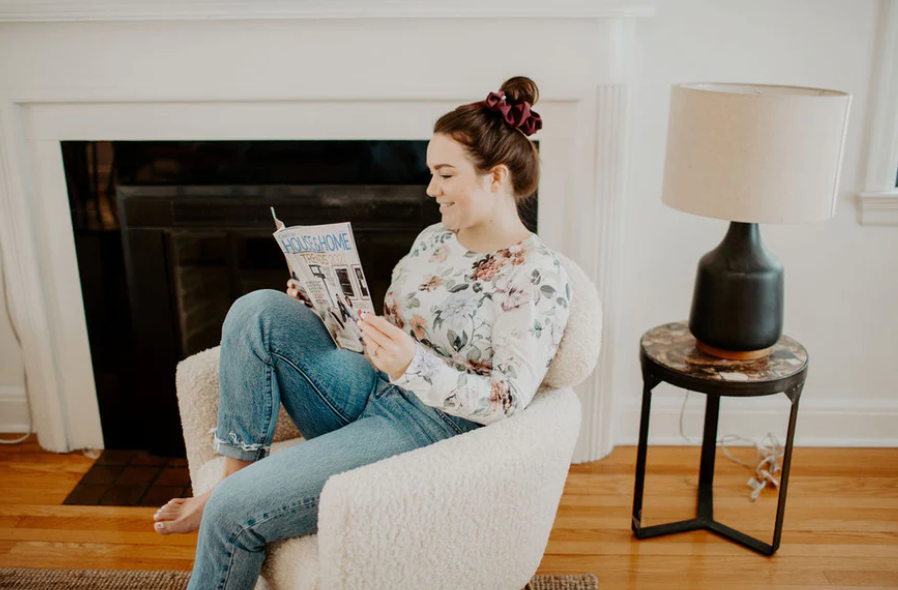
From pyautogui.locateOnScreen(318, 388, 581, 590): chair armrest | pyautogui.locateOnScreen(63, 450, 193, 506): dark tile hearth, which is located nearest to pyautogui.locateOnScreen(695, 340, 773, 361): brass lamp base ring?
pyautogui.locateOnScreen(318, 388, 581, 590): chair armrest

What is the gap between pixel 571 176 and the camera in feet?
6.75

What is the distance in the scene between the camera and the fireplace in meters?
2.09

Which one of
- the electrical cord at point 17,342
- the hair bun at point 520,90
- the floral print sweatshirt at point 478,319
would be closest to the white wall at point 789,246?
the hair bun at point 520,90

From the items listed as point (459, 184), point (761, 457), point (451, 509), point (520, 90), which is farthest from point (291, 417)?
point (761, 457)

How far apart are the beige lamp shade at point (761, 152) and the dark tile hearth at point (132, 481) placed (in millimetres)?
1544

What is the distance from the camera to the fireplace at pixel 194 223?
82.3 inches

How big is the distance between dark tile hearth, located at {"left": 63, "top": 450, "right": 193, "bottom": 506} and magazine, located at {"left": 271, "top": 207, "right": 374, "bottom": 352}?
3.06 ft

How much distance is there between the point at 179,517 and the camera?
145 cm

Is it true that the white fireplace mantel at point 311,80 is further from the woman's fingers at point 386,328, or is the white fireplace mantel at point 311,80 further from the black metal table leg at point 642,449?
the woman's fingers at point 386,328

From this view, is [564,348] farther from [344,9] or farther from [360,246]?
[344,9]

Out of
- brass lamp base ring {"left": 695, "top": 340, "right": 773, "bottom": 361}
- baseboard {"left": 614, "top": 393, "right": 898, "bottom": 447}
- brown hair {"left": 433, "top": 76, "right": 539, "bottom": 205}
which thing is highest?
brown hair {"left": 433, "top": 76, "right": 539, "bottom": 205}

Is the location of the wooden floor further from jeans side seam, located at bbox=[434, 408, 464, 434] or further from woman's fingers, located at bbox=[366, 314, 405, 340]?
woman's fingers, located at bbox=[366, 314, 405, 340]

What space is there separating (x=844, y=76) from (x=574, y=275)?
3.42ft

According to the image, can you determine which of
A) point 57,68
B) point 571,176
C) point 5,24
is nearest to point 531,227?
point 571,176
